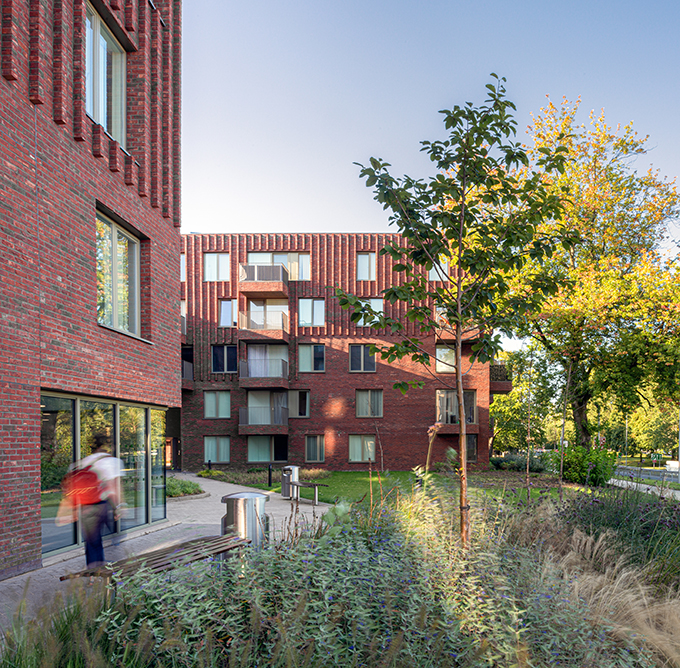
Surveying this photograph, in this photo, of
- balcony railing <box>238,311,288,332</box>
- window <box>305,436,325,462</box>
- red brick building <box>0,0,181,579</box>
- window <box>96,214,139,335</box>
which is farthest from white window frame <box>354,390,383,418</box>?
window <box>96,214,139,335</box>

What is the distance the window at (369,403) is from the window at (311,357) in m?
2.62

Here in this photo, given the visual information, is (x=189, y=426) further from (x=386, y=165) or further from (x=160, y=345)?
(x=386, y=165)

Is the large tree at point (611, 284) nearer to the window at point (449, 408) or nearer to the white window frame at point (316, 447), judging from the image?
the window at point (449, 408)

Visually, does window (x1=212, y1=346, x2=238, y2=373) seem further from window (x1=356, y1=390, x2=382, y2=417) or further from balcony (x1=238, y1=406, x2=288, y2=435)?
window (x1=356, y1=390, x2=382, y2=417)

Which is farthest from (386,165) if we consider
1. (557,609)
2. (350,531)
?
(557,609)

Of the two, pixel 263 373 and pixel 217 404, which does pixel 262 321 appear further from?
pixel 217 404

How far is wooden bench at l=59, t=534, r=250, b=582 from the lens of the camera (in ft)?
15.5

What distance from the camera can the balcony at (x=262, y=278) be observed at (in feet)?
104

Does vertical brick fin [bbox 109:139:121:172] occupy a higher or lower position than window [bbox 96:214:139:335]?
higher

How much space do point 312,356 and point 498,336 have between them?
26.6m

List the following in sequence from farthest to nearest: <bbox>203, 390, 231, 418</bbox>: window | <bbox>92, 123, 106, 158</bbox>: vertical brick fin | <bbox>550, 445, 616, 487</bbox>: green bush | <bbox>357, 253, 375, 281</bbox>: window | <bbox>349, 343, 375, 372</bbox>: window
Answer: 1. <bbox>357, 253, 375, 281</bbox>: window
2. <bbox>203, 390, 231, 418</bbox>: window
3. <bbox>349, 343, 375, 372</bbox>: window
4. <bbox>550, 445, 616, 487</bbox>: green bush
5. <bbox>92, 123, 106, 158</bbox>: vertical brick fin

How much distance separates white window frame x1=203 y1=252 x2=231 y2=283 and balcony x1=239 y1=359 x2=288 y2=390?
5327mm

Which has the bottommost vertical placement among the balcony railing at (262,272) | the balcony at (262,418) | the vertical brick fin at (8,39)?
the balcony at (262,418)

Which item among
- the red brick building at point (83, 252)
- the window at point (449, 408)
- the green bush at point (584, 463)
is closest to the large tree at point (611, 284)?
the green bush at point (584, 463)
